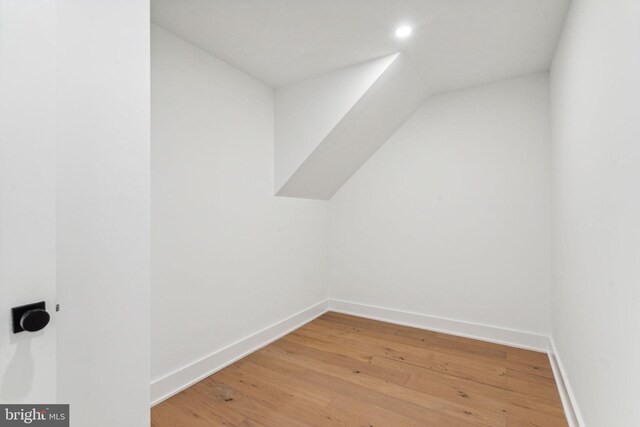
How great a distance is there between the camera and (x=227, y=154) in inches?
93.4

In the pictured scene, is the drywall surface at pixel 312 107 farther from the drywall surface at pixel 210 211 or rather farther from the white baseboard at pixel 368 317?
the white baseboard at pixel 368 317

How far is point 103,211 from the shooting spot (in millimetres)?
1117

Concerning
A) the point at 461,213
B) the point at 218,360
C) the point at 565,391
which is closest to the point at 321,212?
the point at 461,213

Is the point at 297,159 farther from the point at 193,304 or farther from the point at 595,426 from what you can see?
the point at 595,426

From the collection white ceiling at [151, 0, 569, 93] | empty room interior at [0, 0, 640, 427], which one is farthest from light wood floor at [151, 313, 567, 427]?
white ceiling at [151, 0, 569, 93]

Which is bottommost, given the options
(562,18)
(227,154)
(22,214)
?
(22,214)

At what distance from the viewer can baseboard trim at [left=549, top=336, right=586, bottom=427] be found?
5.29ft

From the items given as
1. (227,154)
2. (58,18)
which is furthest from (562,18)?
(58,18)

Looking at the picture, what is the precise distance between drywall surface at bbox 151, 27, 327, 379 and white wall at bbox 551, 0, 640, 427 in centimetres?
217

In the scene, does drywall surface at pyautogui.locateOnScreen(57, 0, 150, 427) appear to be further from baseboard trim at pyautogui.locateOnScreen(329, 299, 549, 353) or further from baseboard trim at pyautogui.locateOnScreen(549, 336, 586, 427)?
baseboard trim at pyautogui.locateOnScreen(329, 299, 549, 353)

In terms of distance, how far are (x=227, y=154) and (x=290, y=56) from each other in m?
0.87

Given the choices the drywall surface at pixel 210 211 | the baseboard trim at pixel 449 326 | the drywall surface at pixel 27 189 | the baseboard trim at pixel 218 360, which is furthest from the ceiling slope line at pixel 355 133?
the drywall surface at pixel 27 189

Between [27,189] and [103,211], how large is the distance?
0.83 ft

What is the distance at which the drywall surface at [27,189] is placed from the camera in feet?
2.74
